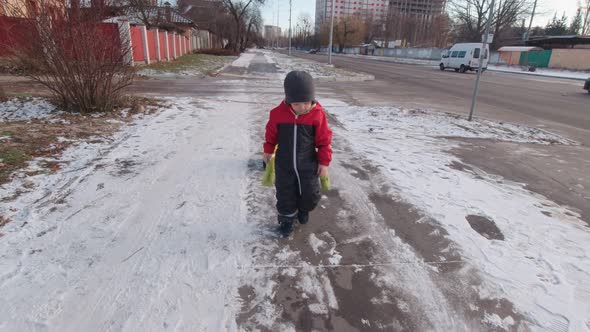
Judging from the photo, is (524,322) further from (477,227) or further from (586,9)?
(586,9)

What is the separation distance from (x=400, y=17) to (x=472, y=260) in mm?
98821

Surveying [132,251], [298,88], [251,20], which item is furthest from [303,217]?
[251,20]

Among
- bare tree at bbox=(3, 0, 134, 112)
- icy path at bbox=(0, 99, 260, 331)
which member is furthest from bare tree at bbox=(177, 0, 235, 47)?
icy path at bbox=(0, 99, 260, 331)

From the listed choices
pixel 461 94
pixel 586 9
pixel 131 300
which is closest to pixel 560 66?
pixel 461 94

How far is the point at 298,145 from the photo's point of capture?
102 inches

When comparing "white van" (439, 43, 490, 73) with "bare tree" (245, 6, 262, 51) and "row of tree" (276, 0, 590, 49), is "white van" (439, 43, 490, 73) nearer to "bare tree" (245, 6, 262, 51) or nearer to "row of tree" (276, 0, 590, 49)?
"row of tree" (276, 0, 590, 49)

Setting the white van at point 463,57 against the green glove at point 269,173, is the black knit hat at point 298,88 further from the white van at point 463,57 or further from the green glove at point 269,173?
the white van at point 463,57

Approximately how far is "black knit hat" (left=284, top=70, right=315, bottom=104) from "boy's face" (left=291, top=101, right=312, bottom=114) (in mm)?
48

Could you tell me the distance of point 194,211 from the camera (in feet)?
10.3

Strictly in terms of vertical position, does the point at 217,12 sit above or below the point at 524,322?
above

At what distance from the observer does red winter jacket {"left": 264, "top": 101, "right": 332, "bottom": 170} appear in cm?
257

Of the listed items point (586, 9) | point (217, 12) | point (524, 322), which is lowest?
point (524, 322)

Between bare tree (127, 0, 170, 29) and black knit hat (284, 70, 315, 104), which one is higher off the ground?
bare tree (127, 0, 170, 29)

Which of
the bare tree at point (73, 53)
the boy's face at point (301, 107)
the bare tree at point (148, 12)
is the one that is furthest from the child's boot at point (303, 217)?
the bare tree at point (148, 12)
